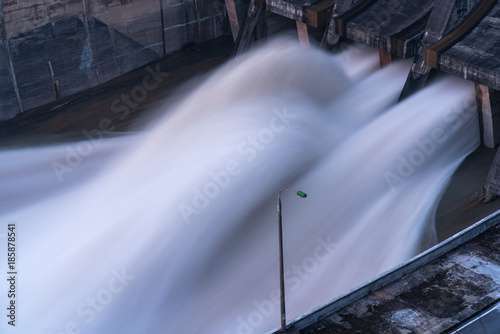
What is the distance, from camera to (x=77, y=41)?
47375mm

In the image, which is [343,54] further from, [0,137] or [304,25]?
[0,137]

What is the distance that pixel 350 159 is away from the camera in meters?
38.1

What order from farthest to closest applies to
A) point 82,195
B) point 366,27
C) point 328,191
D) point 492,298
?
point 366,27 → point 82,195 → point 328,191 → point 492,298

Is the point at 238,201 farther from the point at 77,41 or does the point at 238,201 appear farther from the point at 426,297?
the point at 77,41

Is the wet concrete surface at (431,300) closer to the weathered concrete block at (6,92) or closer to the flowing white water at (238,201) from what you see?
the flowing white water at (238,201)

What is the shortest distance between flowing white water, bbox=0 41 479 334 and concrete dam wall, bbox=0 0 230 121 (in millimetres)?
5501

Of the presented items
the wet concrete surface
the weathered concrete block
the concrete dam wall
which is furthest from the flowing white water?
the wet concrete surface

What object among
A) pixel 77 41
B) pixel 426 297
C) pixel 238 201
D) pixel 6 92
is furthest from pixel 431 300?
pixel 77 41

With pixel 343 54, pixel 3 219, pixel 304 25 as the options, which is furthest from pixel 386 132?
pixel 3 219

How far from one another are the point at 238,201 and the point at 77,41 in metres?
17.8

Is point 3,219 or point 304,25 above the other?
point 304,25

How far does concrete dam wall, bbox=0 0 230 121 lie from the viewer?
45.0m

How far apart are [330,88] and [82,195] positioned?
51.6 ft

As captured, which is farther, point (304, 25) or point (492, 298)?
point (304, 25)
